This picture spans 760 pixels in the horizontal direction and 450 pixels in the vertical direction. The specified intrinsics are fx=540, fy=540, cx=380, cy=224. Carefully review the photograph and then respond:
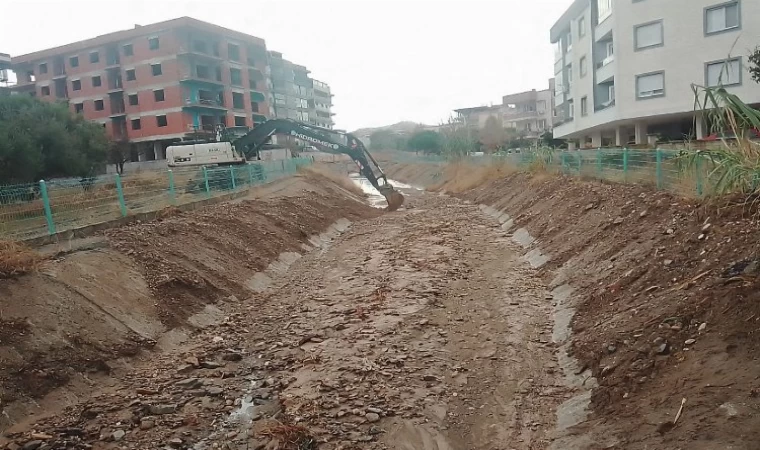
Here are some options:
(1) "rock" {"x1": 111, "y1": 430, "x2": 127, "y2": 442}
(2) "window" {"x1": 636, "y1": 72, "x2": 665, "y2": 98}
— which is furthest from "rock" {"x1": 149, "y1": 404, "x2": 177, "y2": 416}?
(2) "window" {"x1": 636, "y1": 72, "x2": 665, "y2": 98}

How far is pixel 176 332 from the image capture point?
9.16 meters

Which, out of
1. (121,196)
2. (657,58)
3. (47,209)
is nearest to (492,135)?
(657,58)

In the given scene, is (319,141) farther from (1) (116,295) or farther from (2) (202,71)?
(2) (202,71)

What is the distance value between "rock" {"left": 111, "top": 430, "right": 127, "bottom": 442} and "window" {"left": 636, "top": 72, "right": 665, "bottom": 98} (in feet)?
96.5

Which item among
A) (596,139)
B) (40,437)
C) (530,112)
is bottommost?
(40,437)

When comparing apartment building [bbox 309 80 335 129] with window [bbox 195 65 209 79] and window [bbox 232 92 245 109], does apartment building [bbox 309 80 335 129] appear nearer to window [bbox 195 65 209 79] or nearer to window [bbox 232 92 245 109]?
window [bbox 232 92 245 109]

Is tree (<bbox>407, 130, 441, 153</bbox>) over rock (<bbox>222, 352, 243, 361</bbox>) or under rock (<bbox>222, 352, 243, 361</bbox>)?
over

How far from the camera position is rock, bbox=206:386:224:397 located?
278 inches

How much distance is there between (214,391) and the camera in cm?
714

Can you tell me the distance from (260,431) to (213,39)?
164 feet

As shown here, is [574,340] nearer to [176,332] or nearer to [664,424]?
[664,424]

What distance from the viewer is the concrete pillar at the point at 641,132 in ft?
99.9

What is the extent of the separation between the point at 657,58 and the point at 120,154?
127 feet

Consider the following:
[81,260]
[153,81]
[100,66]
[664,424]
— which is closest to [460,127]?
[153,81]
